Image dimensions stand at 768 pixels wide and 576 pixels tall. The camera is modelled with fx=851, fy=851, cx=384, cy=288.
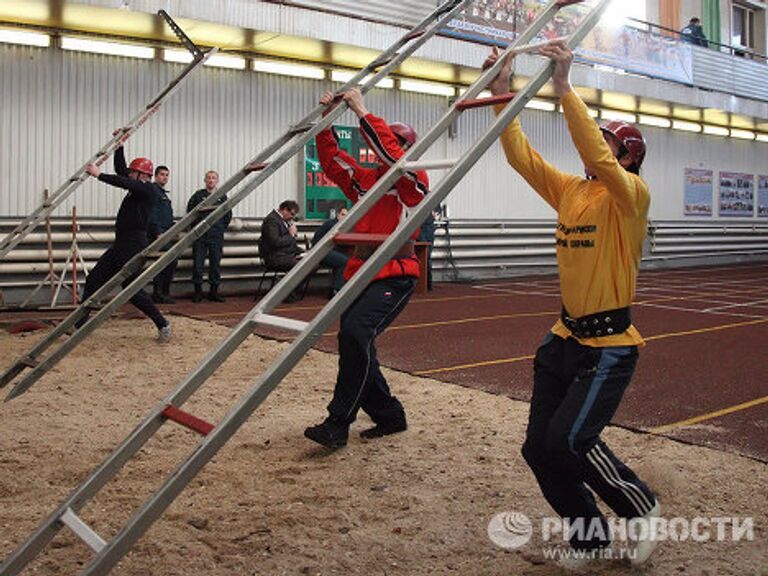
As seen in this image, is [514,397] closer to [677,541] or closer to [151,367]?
[677,541]

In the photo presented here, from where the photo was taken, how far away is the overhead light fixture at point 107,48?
39.0 feet

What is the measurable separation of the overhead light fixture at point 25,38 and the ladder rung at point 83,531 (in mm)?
10094

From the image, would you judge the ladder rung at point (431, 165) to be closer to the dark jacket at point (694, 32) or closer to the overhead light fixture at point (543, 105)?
the overhead light fixture at point (543, 105)

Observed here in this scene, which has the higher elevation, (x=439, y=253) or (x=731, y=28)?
(x=731, y=28)

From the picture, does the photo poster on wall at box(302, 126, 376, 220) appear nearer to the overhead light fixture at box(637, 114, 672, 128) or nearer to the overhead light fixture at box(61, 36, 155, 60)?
the overhead light fixture at box(61, 36, 155, 60)

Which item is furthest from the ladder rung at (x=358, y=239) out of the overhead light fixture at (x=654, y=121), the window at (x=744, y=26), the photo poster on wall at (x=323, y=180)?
the window at (x=744, y=26)

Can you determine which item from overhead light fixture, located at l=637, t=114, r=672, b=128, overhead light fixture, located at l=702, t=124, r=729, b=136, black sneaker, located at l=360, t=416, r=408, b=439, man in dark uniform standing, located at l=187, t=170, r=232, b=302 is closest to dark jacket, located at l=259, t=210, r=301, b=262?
man in dark uniform standing, located at l=187, t=170, r=232, b=302

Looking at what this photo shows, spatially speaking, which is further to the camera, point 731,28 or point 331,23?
point 731,28

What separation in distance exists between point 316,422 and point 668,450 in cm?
224

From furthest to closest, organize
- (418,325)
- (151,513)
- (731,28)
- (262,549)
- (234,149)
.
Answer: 1. (731,28)
2. (234,149)
3. (418,325)
4. (262,549)
5. (151,513)

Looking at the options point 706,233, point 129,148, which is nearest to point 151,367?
point 129,148

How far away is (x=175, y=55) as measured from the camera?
12734 millimetres

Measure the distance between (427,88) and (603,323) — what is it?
13087mm

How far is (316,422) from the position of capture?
5.70 metres
